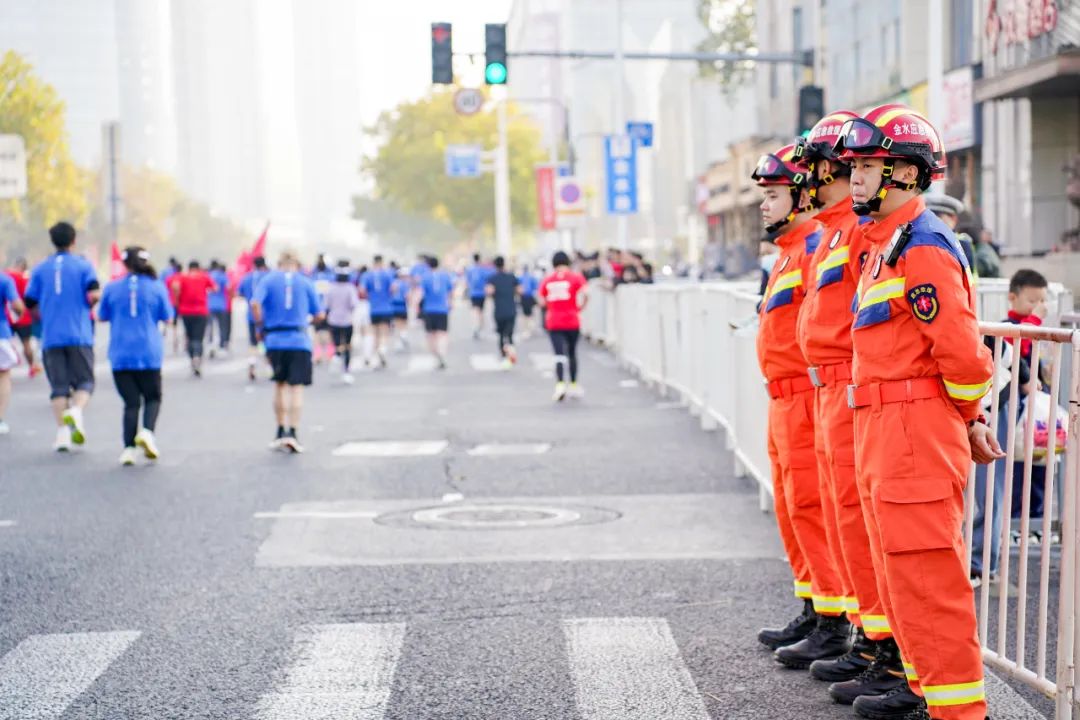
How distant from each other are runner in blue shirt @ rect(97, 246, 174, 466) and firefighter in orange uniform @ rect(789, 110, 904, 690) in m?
8.84

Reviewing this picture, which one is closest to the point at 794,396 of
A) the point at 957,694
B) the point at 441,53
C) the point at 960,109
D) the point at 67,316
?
the point at 957,694

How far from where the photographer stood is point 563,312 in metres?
20.4

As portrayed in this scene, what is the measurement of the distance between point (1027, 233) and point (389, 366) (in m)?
10.9

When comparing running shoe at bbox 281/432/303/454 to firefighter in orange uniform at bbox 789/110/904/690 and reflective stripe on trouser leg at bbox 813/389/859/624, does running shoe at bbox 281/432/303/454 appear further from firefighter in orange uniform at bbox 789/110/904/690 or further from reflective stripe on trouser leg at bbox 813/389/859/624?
firefighter in orange uniform at bbox 789/110/904/690

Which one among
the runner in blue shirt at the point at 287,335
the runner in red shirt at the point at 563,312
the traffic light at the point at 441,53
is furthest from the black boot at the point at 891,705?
the traffic light at the point at 441,53

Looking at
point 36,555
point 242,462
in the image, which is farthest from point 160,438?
point 36,555

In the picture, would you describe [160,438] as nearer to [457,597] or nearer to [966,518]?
[457,597]

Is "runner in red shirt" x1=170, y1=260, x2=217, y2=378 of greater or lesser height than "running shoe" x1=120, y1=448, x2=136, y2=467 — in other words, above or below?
above

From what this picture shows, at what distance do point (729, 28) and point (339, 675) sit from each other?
57.9m

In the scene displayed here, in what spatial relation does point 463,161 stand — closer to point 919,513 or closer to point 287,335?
point 287,335

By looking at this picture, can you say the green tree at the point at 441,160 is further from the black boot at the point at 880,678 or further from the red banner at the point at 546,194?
the black boot at the point at 880,678

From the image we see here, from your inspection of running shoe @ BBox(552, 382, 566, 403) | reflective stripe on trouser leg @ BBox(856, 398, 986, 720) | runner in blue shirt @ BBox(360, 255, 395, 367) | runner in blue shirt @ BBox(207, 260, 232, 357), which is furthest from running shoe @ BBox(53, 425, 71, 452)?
runner in blue shirt @ BBox(207, 260, 232, 357)

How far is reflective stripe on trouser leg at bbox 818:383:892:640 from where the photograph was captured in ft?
18.4

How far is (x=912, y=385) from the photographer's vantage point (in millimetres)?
5062
